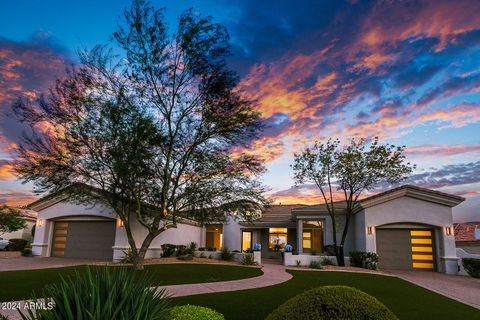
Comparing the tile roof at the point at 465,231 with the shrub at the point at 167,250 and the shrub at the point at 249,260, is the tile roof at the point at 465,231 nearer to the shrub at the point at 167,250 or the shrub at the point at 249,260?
the shrub at the point at 249,260

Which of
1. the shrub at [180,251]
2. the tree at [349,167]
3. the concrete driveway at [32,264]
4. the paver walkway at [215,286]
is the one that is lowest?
the concrete driveway at [32,264]

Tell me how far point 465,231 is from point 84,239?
3780 centimetres

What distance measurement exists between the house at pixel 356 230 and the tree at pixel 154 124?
10.2ft

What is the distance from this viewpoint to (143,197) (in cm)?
1780

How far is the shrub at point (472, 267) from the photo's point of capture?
17266 millimetres

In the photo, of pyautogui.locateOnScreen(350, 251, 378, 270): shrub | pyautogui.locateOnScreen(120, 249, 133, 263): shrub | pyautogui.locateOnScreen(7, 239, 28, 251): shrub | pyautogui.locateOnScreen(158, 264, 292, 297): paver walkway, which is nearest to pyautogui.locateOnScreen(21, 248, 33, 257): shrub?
pyautogui.locateOnScreen(7, 239, 28, 251): shrub

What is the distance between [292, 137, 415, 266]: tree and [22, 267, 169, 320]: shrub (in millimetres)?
19771

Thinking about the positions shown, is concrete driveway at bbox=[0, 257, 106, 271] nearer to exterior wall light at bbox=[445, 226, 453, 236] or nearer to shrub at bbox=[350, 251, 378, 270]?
shrub at bbox=[350, 251, 378, 270]

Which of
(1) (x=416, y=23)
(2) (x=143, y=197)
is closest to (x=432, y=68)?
(1) (x=416, y=23)

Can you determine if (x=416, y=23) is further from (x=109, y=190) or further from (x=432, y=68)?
(x=109, y=190)

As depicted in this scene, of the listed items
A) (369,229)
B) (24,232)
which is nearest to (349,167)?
(369,229)

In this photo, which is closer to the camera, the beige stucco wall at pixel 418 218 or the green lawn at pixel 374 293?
the green lawn at pixel 374 293

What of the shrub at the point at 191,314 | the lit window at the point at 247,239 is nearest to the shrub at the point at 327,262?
the lit window at the point at 247,239

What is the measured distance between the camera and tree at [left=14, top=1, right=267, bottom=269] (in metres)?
15.7
